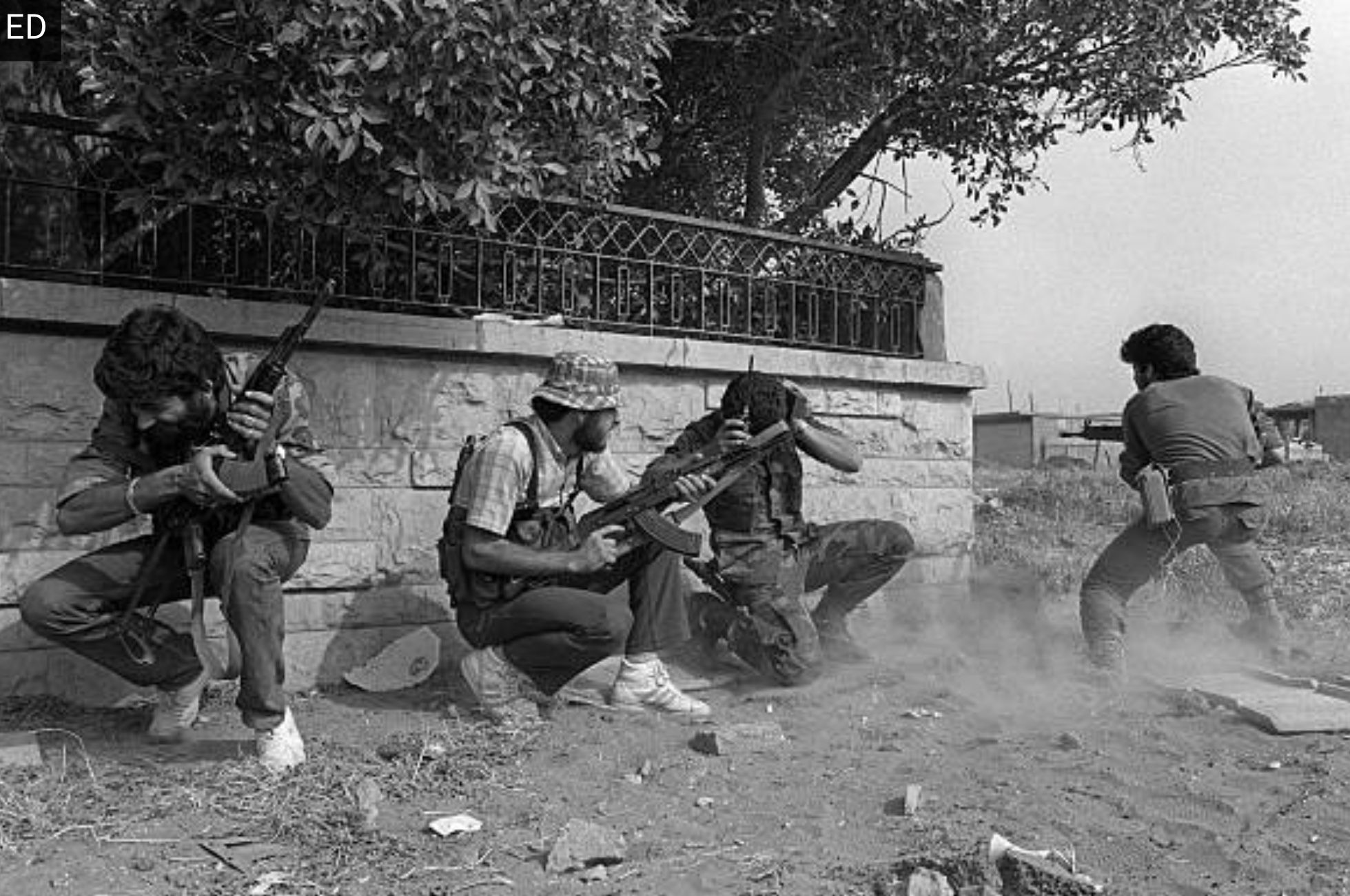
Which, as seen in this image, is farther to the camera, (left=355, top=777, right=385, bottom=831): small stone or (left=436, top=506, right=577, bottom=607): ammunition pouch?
(left=436, top=506, right=577, bottom=607): ammunition pouch

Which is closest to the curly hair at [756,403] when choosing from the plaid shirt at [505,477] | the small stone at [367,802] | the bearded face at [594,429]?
the bearded face at [594,429]

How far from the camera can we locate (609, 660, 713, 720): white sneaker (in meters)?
4.68

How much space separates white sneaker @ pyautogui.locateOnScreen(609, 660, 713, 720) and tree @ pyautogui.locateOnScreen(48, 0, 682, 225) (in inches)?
71.8

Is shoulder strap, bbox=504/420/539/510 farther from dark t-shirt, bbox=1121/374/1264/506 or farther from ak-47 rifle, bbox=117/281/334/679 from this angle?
dark t-shirt, bbox=1121/374/1264/506

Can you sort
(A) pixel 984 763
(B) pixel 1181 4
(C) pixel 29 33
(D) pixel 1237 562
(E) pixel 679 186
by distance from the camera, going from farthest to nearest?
(E) pixel 679 186, (B) pixel 1181 4, (D) pixel 1237 562, (C) pixel 29 33, (A) pixel 984 763

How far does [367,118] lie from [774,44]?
169 inches

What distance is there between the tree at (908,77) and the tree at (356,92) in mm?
2540

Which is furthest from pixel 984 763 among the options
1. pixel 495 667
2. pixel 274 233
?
pixel 274 233

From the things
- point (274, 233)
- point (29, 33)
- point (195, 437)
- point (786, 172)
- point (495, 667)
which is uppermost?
point (786, 172)

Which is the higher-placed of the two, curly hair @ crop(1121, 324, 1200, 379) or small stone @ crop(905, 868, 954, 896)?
curly hair @ crop(1121, 324, 1200, 379)

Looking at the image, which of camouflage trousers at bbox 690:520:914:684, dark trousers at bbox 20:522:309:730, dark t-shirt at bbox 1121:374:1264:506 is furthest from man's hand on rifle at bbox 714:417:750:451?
dark t-shirt at bbox 1121:374:1264:506

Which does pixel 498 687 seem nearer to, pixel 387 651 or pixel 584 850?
pixel 387 651

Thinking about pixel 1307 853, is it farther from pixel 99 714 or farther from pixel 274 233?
pixel 274 233

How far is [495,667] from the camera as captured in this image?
4.48 metres
